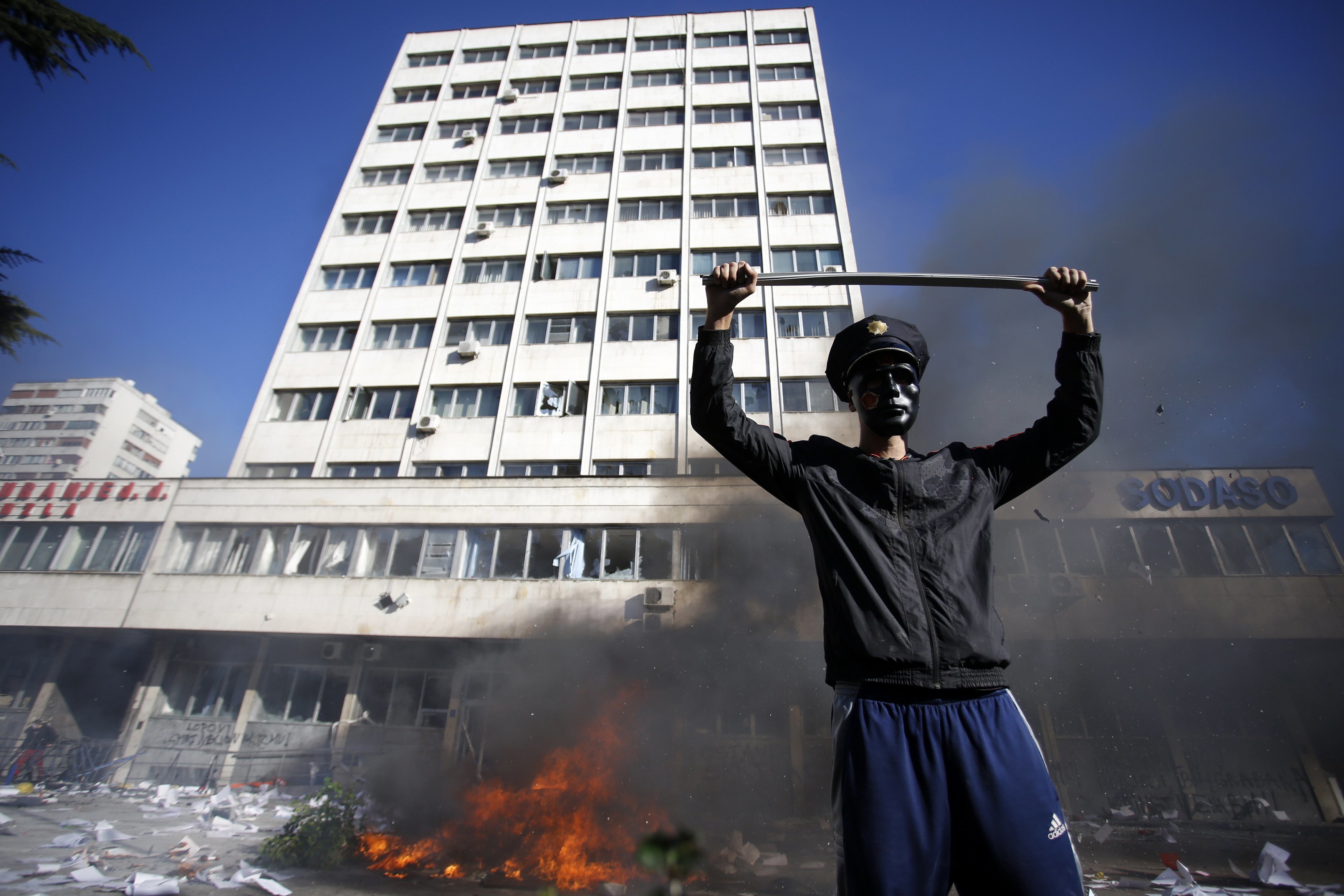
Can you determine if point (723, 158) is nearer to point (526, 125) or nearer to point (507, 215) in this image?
point (507, 215)

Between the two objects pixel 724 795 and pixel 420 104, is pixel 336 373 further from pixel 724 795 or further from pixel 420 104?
pixel 724 795

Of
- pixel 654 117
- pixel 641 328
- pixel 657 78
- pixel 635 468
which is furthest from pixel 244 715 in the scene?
pixel 657 78

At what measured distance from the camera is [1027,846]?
1550 mm

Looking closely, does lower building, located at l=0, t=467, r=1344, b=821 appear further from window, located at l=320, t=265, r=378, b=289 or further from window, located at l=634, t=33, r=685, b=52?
window, located at l=634, t=33, r=685, b=52

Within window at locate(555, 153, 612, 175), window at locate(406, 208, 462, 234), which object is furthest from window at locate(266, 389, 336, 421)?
window at locate(555, 153, 612, 175)

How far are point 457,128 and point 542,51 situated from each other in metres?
6.16

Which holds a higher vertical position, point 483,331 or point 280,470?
point 483,331

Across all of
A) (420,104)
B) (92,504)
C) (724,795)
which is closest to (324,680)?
(92,504)

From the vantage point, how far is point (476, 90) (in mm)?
26953

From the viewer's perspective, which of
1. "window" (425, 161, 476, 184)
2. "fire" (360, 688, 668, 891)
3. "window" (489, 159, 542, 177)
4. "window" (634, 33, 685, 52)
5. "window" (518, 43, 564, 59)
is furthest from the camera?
"window" (518, 43, 564, 59)

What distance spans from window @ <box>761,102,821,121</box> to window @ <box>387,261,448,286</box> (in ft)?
49.1

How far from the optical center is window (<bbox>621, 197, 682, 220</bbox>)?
72.5ft

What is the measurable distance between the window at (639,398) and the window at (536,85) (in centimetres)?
1703

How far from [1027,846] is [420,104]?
33657 mm
